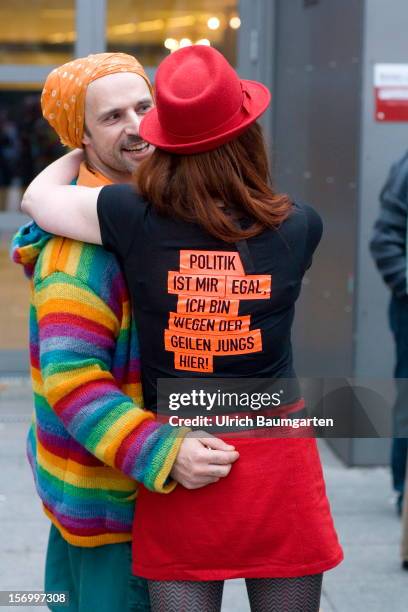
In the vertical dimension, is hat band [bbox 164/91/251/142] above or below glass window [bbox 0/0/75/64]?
below

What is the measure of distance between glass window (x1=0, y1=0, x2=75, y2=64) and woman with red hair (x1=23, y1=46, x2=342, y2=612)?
204 inches

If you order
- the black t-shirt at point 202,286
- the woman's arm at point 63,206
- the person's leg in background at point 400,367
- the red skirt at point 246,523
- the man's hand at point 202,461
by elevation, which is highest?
the woman's arm at point 63,206

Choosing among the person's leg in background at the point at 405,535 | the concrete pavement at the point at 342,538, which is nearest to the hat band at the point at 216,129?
the concrete pavement at the point at 342,538

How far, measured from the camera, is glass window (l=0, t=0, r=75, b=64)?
724 cm

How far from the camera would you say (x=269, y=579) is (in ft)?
7.59

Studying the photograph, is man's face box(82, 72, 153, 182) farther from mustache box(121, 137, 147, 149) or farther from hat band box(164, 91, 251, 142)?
hat band box(164, 91, 251, 142)

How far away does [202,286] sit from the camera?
2205mm

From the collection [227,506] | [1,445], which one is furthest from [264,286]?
[1,445]

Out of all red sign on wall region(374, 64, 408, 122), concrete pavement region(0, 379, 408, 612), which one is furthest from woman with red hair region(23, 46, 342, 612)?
red sign on wall region(374, 64, 408, 122)

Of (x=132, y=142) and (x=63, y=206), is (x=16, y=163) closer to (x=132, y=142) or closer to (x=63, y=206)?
(x=132, y=142)

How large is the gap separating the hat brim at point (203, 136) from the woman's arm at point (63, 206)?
0.18m

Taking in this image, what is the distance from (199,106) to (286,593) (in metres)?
1.01

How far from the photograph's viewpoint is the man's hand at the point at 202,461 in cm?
221

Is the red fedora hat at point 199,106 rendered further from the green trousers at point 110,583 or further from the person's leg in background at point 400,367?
the person's leg in background at point 400,367
